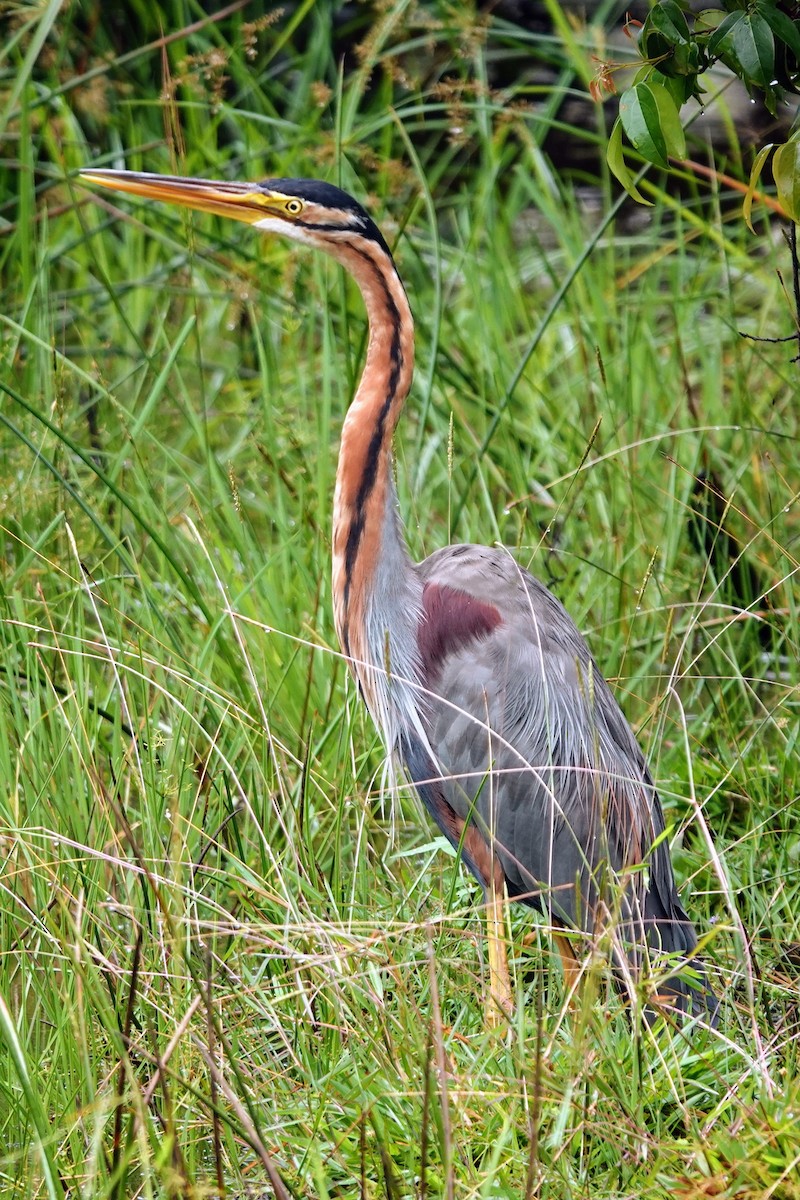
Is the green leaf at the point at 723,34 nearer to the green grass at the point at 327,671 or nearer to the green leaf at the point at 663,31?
the green leaf at the point at 663,31

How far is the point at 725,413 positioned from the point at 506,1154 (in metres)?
2.73

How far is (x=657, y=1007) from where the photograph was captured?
83.5 inches

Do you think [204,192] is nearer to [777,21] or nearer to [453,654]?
[453,654]

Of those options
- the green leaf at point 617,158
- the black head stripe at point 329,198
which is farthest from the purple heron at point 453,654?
the green leaf at point 617,158

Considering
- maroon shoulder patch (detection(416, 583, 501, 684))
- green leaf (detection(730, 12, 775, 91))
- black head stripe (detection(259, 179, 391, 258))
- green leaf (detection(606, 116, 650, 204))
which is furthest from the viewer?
maroon shoulder patch (detection(416, 583, 501, 684))

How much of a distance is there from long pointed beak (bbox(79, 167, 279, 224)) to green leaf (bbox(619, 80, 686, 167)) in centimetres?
104

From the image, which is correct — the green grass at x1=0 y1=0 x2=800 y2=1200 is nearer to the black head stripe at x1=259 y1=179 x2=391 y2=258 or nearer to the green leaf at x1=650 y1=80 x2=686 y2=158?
the black head stripe at x1=259 y1=179 x2=391 y2=258

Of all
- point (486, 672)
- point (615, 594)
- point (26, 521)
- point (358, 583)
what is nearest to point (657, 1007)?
point (486, 672)

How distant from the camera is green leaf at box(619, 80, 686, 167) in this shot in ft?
6.48

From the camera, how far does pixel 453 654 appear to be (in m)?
2.95

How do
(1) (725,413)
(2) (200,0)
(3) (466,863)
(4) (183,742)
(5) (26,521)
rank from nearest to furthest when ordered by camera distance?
(4) (183,742), (3) (466,863), (5) (26,521), (1) (725,413), (2) (200,0)

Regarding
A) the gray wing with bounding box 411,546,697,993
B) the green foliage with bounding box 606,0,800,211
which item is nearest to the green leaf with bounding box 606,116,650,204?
the green foliage with bounding box 606,0,800,211

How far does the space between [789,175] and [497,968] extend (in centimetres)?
134

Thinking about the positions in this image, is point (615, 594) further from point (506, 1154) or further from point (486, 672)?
point (506, 1154)
